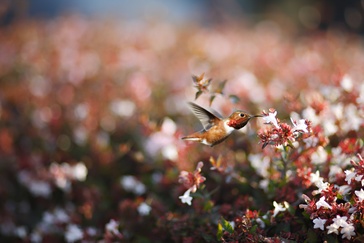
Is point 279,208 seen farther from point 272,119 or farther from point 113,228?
point 113,228

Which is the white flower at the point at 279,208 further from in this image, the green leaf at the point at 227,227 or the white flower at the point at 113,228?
the white flower at the point at 113,228

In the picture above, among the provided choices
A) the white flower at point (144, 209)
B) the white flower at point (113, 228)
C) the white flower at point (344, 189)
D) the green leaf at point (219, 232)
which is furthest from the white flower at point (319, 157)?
the white flower at point (113, 228)

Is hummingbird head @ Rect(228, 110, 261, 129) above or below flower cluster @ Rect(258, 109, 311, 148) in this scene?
above

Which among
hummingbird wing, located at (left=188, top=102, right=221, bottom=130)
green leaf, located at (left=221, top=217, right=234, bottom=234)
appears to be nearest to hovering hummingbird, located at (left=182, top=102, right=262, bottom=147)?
hummingbird wing, located at (left=188, top=102, right=221, bottom=130)

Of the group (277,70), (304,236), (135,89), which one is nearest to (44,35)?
(135,89)

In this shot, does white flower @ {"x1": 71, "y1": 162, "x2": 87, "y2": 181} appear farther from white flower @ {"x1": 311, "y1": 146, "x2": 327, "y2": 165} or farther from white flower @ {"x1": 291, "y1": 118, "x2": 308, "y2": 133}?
white flower @ {"x1": 291, "y1": 118, "x2": 308, "y2": 133}

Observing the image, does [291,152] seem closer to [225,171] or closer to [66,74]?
[225,171]
